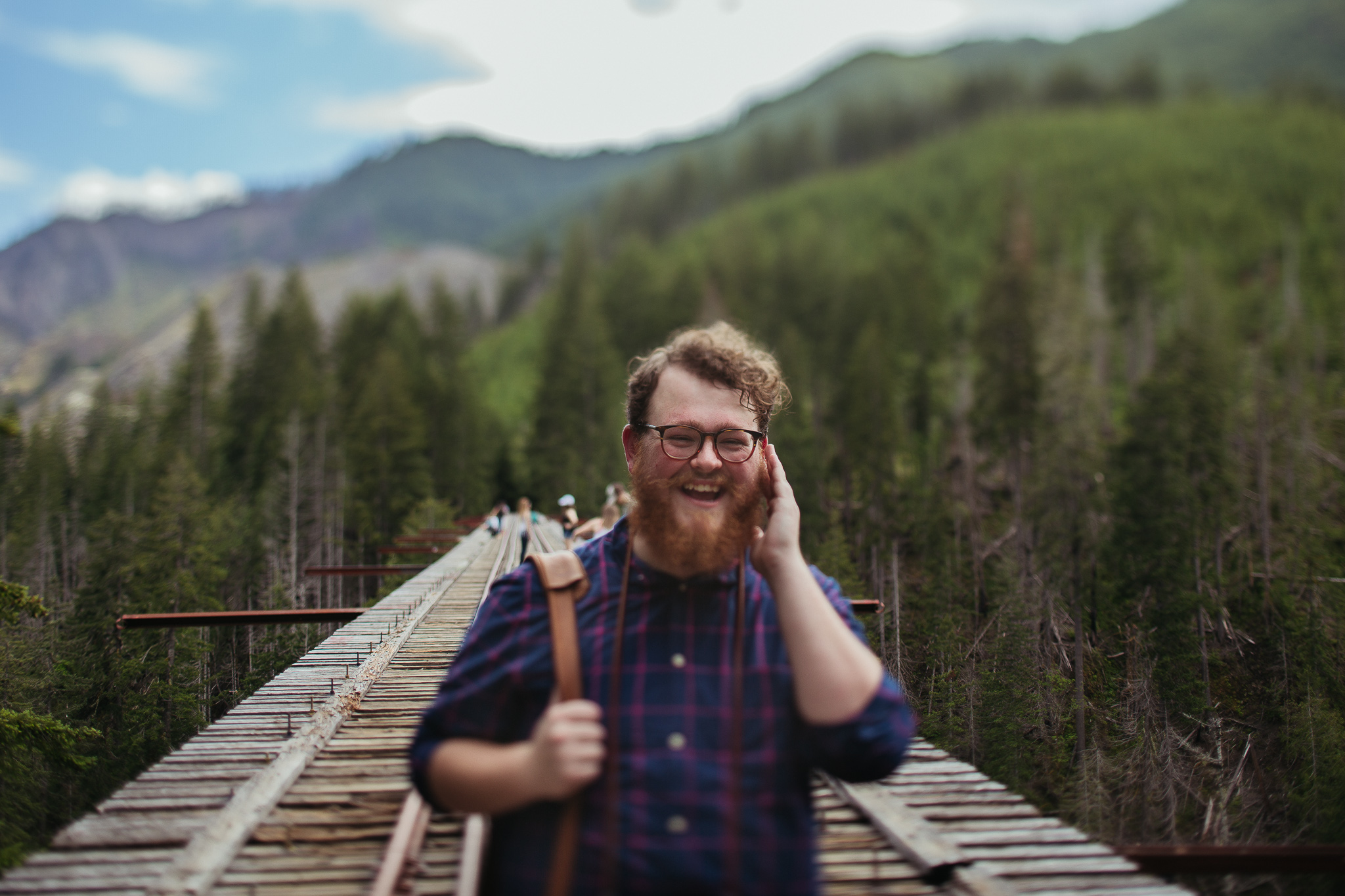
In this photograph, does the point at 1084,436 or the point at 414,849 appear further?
the point at 1084,436

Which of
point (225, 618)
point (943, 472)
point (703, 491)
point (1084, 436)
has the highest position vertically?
point (1084, 436)

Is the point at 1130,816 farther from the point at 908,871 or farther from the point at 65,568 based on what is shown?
the point at 65,568

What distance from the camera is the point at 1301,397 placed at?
47.2 m

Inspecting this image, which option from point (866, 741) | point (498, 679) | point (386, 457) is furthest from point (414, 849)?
point (386, 457)

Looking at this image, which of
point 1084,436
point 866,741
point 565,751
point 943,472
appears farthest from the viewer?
point 943,472

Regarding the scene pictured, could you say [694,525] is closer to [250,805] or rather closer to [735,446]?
[735,446]

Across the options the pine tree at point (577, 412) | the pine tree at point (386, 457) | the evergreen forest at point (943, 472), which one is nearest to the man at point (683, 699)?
the evergreen forest at point (943, 472)

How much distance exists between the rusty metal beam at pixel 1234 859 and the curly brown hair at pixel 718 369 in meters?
2.50

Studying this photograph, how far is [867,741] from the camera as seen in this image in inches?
85.4

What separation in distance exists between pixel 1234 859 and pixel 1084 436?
143 ft

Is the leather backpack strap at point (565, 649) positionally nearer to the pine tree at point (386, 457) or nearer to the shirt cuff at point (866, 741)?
the shirt cuff at point (866, 741)

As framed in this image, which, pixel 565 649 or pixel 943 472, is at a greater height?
pixel 943 472

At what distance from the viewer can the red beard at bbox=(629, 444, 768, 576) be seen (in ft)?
7.73

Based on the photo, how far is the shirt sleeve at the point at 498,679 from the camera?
85.6 inches
